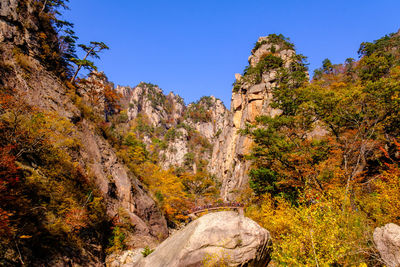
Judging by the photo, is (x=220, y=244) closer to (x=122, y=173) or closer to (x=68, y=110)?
(x=122, y=173)

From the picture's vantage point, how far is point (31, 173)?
9.85 m

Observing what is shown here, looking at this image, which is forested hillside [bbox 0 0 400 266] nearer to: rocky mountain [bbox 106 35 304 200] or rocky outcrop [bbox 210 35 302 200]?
rocky mountain [bbox 106 35 304 200]

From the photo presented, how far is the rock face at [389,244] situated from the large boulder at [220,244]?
12.6 ft

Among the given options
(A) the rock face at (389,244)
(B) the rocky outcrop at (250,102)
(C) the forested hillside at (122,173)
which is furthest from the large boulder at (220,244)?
(B) the rocky outcrop at (250,102)

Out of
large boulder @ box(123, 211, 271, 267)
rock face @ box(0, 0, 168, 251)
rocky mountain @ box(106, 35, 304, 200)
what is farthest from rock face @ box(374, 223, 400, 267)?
rock face @ box(0, 0, 168, 251)

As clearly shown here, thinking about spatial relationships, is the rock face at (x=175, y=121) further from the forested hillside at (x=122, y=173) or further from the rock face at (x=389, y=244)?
the rock face at (x=389, y=244)

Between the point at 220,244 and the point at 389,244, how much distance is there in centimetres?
595

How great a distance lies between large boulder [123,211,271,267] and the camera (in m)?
6.92

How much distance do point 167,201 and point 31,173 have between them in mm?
17785

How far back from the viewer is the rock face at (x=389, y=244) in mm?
6133

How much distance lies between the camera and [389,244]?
6348 mm

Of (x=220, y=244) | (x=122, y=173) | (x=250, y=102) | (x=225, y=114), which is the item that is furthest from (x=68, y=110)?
(x=225, y=114)

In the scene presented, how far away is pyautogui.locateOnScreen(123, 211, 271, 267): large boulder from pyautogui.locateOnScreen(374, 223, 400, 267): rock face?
3850 millimetres

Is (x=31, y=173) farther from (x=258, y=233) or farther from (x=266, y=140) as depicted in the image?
(x=266, y=140)
